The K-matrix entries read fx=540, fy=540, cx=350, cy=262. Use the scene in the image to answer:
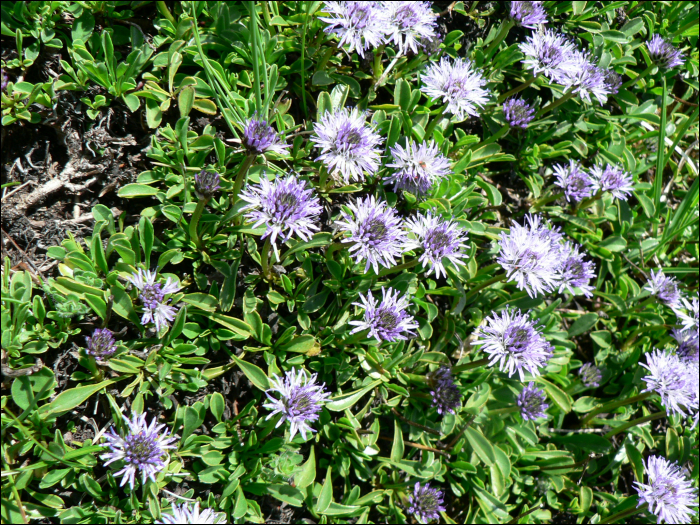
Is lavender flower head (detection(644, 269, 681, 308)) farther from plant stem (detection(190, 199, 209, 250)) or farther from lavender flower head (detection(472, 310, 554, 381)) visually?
plant stem (detection(190, 199, 209, 250))

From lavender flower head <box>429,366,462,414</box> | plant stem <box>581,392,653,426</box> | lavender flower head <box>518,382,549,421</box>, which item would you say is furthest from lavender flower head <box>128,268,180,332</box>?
plant stem <box>581,392,653,426</box>

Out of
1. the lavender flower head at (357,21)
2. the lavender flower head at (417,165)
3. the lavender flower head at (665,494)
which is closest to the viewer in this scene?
the lavender flower head at (357,21)

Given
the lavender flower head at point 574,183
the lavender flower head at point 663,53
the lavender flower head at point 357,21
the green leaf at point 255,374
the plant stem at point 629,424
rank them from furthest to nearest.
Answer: the lavender flower head at point 663,53, the lavender flower head at point 574,183, the plant stem at point 629,424, the lavender flower head at point 357,21, the green leaf at point 255,374

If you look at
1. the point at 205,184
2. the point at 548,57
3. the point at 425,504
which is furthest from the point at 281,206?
the point at 548,57

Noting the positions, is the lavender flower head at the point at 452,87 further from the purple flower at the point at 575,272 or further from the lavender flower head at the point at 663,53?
the lavender flower head at the point at 663,53

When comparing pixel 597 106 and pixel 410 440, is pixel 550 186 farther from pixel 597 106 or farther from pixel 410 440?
pixel 410 440

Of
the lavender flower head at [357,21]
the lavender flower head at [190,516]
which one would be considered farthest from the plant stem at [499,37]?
the lavender flower head at [190,516]

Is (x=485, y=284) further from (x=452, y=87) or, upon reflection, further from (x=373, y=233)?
(x=452, y=87)
